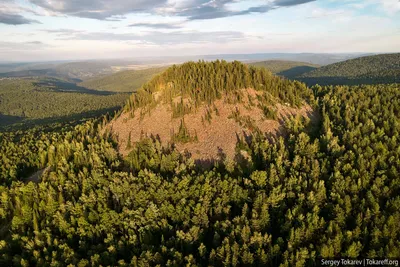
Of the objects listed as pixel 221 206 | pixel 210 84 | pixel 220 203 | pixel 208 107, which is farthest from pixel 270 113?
pixel 221 206

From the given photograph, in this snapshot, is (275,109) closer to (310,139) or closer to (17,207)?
(310,139)

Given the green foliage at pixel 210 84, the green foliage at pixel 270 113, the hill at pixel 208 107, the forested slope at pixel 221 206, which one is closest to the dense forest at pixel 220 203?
the forested slope at pixel 221 206

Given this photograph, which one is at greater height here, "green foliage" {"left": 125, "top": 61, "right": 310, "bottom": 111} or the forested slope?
"green foliage" {"left": 125, "top": 61, "right": 310, "bottom": 111}

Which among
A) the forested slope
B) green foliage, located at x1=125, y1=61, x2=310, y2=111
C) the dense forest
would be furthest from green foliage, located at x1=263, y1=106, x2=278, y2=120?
green foliage, located at x1=125, y1=61, x2=310, y2=111

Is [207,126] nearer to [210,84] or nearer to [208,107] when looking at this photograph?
[208,107]

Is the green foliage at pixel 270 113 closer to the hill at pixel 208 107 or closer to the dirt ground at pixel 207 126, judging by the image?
the hill at pixel 208 107

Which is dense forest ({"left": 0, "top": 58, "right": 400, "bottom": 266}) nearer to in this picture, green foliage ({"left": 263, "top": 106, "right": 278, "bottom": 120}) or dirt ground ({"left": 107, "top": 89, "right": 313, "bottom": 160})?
dirt ground ({"left": 107, "top": 89, "right": 313, "bottom": 160})
